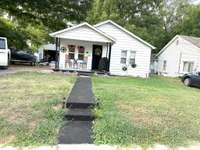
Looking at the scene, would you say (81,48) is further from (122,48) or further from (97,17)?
(97,17)

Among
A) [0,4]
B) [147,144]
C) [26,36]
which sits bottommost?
[147,144]

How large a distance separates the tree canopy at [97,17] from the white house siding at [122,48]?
190 inches

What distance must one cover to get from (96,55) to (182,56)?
1396 cm

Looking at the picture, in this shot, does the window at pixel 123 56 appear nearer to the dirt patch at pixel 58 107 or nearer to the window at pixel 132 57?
the window at pixel 132 57

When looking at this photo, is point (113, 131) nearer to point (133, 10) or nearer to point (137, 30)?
point (137, 30)

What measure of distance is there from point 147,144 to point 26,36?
83.2 feet

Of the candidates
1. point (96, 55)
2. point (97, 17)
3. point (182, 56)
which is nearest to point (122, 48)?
point (96, 55)

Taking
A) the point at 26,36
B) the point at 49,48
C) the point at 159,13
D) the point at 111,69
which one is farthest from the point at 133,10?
the point at 111,69

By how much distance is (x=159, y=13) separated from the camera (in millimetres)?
45750

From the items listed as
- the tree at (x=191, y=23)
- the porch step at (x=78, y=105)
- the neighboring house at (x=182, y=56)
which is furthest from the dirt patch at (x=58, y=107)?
the tree at (x=191, y=23)

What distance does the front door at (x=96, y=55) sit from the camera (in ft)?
74.7

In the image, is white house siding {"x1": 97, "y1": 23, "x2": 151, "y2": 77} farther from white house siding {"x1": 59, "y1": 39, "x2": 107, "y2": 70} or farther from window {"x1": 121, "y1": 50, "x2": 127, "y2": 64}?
white house siding {"x1": 59, "y1": 39, "x2": 107, "y2": 70}

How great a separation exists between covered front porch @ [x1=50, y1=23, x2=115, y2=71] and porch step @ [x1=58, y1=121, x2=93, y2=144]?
1452 centimetres

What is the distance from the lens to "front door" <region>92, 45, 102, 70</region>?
22.8 metres
